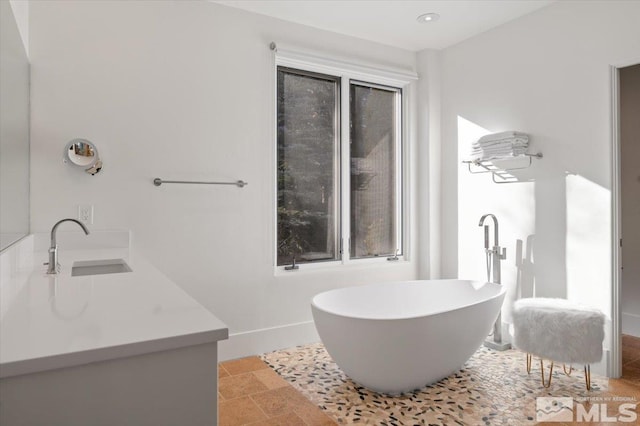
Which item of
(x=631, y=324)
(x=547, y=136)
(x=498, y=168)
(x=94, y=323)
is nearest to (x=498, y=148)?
(x=498, y=168)

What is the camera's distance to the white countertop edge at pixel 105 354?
0.75 metres

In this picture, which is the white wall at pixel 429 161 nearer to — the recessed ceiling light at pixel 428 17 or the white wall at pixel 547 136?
Result: the white wall at pixel 547 136

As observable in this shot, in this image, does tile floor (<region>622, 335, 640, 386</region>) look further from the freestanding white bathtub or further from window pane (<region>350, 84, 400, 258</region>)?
window pane (<region>350, 84, 400, 258</region>)

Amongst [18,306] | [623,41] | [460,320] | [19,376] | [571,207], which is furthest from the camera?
[571,207]

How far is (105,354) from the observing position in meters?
0.82

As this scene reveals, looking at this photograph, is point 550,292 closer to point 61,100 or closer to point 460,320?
point 460,320

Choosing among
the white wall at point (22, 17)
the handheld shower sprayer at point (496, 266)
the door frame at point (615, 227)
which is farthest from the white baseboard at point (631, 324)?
the white wall at point (22, 17)

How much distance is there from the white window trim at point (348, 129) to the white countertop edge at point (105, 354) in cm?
243

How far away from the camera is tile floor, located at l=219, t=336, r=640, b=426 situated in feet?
7.47

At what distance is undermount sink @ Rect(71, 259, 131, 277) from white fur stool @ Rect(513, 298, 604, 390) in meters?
2.38

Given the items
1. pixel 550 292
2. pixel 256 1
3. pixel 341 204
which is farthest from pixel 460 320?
pixel 256 1

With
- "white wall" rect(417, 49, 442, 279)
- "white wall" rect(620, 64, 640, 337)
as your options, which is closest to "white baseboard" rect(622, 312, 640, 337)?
"white wall" rect(620, 64, 640, 337)

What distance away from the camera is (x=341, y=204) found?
371 centimetres

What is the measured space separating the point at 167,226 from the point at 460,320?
6.58 ft
